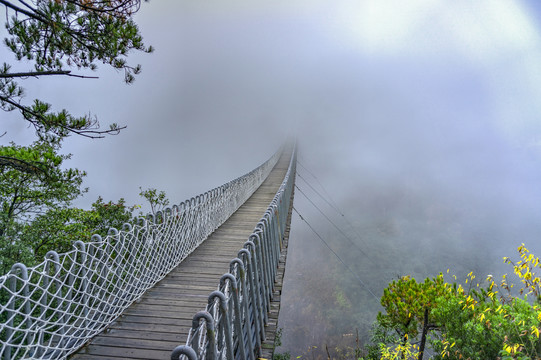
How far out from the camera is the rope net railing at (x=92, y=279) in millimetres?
1847

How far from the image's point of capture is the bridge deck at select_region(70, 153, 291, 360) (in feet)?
7.59

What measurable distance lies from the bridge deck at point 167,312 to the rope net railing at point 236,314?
0.57m

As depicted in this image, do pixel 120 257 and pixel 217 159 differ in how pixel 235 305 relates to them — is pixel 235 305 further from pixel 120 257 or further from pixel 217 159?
pixel 217 159

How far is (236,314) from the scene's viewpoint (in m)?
2.01

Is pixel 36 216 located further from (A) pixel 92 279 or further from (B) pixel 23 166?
(A) pixel 92 279

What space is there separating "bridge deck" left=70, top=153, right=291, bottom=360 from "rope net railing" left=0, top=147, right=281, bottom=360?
96mm

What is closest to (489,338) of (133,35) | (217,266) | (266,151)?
(217,266)

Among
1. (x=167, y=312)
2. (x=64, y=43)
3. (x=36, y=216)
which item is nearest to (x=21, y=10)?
(x=64, y=43)

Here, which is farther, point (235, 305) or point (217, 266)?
point (217, 266)

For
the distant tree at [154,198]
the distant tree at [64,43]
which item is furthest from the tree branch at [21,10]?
the distant tree at [154,198]

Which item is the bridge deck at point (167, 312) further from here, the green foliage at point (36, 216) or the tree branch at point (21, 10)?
the tree branch at point (21, 10)

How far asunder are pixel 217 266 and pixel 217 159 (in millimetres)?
63829

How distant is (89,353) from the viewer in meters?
2.25

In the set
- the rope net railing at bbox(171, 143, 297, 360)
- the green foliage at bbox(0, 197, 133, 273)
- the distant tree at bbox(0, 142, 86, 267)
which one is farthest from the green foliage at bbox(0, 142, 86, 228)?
the rope net railing at bbox(171, 143, 297, 360)
